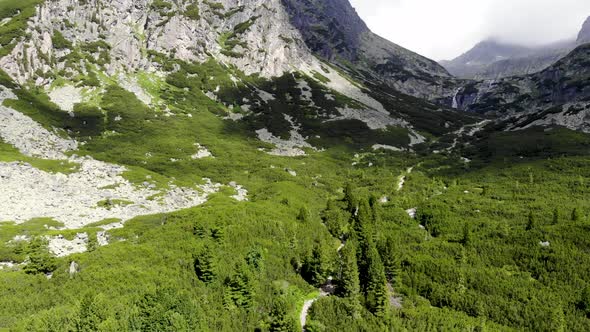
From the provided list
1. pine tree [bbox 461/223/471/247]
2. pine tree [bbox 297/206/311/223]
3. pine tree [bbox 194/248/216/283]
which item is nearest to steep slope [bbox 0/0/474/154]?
pine tree [bbox 297/206/311/223]

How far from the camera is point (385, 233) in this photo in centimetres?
5381

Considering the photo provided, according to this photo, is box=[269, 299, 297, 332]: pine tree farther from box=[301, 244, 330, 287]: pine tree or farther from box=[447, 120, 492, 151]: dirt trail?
box=[447, 120, 492, 151]: dirt trail

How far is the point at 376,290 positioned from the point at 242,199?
36.3 meters

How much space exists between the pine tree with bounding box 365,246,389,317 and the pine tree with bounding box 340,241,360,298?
1330mm

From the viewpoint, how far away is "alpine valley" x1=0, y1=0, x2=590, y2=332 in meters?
33.0

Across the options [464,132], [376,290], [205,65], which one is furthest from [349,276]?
[464,132]

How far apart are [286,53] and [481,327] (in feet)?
540

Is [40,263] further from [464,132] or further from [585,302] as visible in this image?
[464,132]

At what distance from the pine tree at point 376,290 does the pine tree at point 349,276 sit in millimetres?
1330

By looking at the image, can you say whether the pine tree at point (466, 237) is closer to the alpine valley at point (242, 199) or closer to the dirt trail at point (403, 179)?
the alpine valley at point (242, 199)

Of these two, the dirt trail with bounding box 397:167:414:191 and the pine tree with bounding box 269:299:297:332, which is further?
the dirt trail with bounding box 397:167:414:191

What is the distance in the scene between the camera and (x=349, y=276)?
38.6 m

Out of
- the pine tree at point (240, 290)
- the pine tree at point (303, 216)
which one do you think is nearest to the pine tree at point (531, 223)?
the pine tree at point (303, 216)

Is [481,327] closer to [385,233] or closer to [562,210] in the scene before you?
[385,233]
